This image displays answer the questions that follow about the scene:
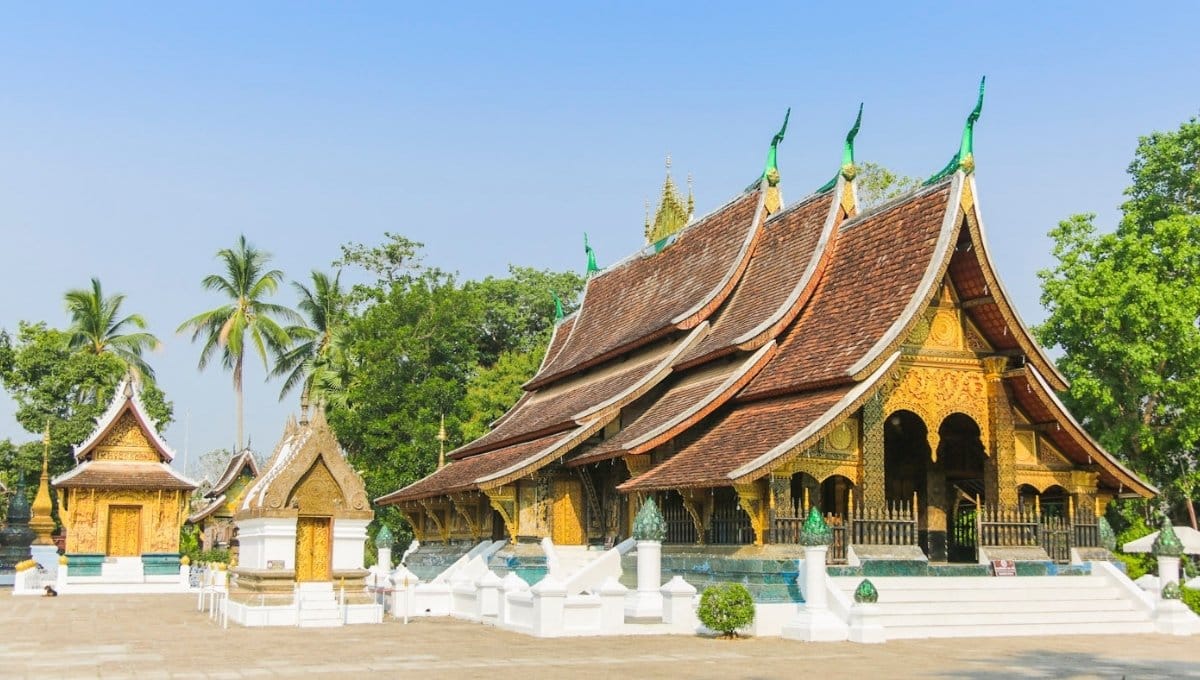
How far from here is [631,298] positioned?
23812 mm

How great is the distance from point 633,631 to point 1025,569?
517cm

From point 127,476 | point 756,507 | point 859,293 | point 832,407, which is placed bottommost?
point 756,507

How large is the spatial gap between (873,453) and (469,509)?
10.2 m

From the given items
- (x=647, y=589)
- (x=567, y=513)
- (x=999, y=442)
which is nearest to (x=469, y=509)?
(x=567, y=513)

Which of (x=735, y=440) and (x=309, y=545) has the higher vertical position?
(x=735, y=440)

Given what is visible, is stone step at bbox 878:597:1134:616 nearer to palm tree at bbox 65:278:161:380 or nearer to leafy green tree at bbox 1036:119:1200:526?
leafy green tree at bbox 1036:119:1200:526

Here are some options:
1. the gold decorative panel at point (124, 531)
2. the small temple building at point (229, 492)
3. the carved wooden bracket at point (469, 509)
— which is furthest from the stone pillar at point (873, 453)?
the small temple building at point (229, 492)

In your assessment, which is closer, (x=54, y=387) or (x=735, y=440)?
(x=735, y=440)

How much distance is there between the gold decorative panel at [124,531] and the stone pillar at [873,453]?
83.7 ft

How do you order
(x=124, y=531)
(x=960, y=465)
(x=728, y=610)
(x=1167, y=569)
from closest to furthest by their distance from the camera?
(x=728, y=610) → (x=1167, y=569) → (x=960, y=465) → (x=124, y=531)

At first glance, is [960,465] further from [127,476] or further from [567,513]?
[127,476]

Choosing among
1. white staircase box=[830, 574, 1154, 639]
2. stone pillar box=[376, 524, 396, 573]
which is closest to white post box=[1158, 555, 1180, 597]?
white staircase box=[830, 574, 1154, 639]

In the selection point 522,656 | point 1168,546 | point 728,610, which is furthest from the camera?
point 1168,546

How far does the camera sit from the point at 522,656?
36.8 feet
